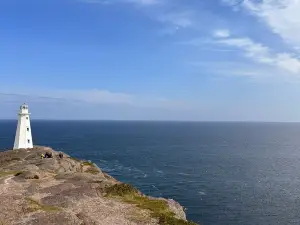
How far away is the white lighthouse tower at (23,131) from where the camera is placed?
85.6 metres

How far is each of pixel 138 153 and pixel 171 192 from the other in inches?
3202

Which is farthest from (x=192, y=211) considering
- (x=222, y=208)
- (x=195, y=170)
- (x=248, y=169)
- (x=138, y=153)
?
(x=138, y=153)

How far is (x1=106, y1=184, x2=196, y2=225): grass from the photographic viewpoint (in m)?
37.8

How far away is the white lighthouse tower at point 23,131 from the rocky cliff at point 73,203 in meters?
24.7

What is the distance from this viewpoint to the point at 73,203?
42281 millimetres

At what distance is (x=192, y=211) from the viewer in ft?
270

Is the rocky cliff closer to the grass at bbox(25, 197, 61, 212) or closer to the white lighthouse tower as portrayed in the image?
the grass at bbox(25, 197, 61, 212)

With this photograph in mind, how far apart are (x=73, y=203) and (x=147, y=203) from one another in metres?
9.69

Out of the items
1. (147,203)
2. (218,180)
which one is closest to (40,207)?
(147,203)

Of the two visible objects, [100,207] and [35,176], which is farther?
[35,176]

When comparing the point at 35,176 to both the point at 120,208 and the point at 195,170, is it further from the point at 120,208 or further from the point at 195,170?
the point at 195,170

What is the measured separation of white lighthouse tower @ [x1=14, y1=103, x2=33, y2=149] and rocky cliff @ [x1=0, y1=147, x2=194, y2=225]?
24.7m

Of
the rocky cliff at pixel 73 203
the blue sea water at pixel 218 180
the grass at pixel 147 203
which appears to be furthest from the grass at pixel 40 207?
the blue sea water at pixel 218 180

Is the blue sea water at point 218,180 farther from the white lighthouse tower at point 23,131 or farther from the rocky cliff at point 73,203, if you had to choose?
the white lighthouse tower at point 23,131
